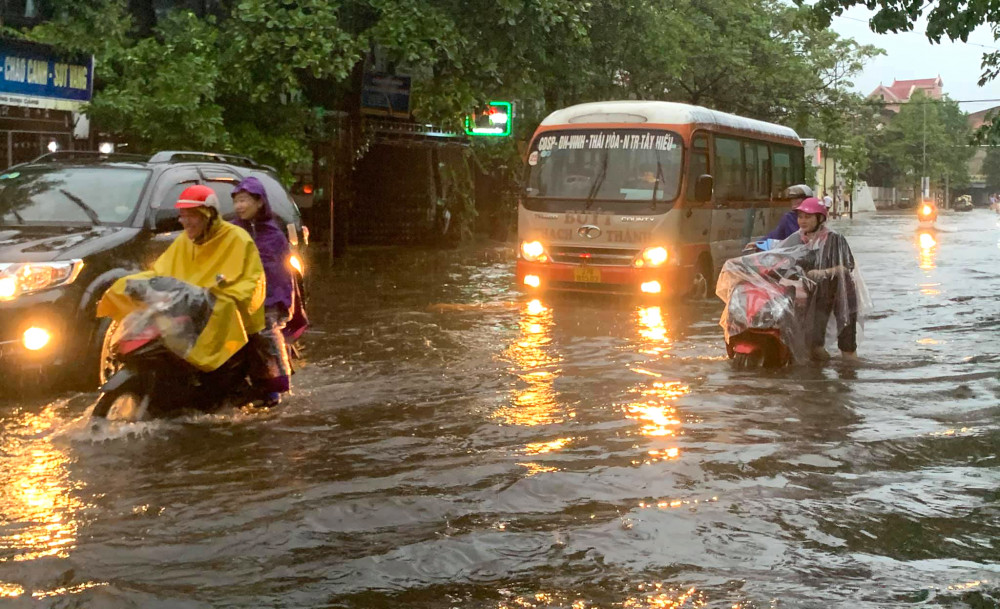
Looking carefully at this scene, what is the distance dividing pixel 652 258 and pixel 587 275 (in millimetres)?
883

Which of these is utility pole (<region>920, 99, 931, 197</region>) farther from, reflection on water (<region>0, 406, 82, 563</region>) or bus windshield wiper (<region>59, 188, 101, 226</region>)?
reflection on water (<region>0, 406, 82, 563</region>)

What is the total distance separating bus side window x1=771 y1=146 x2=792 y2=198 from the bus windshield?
195 inches

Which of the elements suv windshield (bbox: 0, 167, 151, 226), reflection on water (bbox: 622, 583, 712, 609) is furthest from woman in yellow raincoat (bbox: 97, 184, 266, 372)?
reflection on water (bbox: 622, 583, 712, 609)

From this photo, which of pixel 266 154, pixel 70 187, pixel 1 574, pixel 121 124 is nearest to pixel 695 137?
pixel 266 154

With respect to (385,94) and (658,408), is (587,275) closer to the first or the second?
(658,408)

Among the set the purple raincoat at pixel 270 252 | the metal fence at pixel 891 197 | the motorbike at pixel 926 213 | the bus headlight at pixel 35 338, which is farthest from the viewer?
the metal fence at pixel 891 197

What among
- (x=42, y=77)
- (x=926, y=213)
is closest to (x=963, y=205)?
(x=926, y=213)

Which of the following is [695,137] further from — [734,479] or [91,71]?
[734,479]

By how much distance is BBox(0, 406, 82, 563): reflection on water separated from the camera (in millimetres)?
5258

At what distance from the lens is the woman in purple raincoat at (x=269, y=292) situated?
798 cm

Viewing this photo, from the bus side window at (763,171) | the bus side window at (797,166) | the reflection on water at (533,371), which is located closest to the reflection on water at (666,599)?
the reflection on water at (533,371)

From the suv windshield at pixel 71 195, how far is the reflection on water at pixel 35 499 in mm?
2273

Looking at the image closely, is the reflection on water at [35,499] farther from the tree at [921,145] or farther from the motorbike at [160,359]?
the tree at [921,145]

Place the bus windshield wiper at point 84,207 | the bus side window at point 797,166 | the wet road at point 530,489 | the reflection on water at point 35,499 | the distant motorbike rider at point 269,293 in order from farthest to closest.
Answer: the bus side window at point 797,166, the bus windshield wiper at point 84,207, the distant motorbike rider at point 269,293, the reflection on water at point 35,499, the wet road at point 530,489
